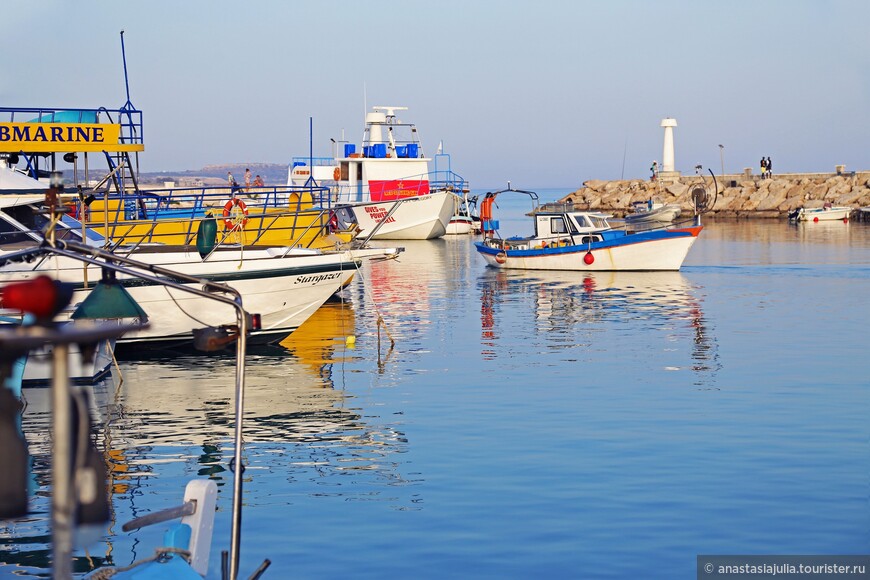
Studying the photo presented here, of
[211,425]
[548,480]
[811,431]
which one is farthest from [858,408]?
[211,425]

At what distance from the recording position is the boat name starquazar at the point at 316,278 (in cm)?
1977

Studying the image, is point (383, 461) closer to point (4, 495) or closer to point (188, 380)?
point (188, 380)

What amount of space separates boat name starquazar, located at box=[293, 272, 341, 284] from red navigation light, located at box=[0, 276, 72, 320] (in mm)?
15935

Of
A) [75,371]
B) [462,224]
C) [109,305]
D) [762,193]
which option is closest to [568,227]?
[75,371]

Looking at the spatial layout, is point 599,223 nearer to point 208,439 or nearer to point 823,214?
point 208,439

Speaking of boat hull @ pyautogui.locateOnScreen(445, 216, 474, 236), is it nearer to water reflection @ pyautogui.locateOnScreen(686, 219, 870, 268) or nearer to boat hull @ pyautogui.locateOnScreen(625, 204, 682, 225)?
boat hull @ pyautogui.locateOnScreen(625, 204, 682, 225)

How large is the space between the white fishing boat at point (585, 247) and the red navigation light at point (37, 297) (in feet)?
109

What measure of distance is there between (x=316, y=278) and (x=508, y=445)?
788 cm

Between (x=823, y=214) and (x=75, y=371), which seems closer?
(x=75, y=371)

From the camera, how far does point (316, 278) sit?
65.4 ft

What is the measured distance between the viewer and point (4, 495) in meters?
3.92

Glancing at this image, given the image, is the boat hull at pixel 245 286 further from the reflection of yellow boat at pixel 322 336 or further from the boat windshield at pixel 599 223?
the boat windshield at pixel 599 223

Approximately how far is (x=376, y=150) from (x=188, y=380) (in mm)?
41748

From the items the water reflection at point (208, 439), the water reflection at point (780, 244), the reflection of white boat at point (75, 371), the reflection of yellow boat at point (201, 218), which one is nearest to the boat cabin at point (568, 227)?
the water reflection at point (780, 244)
